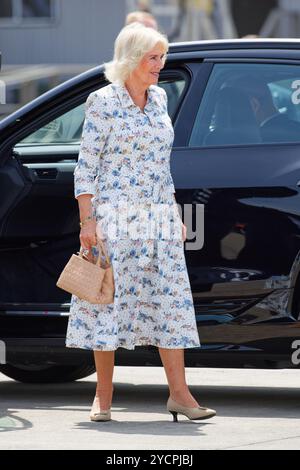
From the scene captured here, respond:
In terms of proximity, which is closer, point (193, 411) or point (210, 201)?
point (193, 411)

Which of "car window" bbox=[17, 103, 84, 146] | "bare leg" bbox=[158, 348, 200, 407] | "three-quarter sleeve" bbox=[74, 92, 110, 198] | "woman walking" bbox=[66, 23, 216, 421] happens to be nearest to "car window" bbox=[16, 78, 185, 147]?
"car window" bbox=[17, 103, 84, 146]

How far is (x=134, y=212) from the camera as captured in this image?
19.4 ft

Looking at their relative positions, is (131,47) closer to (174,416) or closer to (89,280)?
(89,280)

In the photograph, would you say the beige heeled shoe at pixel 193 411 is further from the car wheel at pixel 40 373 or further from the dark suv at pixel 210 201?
the car wheel at pixel 40 373

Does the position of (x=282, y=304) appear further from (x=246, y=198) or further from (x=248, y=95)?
(x=248, y=95)

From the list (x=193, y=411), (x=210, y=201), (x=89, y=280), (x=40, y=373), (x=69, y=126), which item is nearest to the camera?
(x=89, y=280)

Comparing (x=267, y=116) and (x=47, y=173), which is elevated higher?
(x=267, y=116)

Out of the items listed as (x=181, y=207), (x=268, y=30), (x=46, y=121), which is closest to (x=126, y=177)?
(x=181, y=207)

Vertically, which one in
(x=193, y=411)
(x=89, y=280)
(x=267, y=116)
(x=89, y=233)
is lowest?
(x=193, y=411)

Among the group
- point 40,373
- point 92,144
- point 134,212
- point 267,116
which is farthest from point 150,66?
point 40,373

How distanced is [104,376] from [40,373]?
1.39 m

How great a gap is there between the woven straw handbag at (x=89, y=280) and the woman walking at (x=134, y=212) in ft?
0.11

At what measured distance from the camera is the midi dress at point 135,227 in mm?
5875

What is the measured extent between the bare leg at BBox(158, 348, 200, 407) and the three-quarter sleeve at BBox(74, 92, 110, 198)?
77 cm
